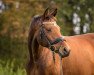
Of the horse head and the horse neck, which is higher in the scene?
the horse head

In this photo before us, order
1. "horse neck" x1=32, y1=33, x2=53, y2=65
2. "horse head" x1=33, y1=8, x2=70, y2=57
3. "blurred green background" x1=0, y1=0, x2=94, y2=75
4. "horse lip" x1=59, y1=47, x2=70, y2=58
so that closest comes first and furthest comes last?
1. "horse lip" x1=59, y1=47, x2=70, y2=58
2. "horse head" x1=33, y1=8, x2=70, y2=57
3. "horse neck" x1=32, y1=33, x2=53, y2=65
4. "blurred green background" x1=0, y1=0, x2=94, y2=75

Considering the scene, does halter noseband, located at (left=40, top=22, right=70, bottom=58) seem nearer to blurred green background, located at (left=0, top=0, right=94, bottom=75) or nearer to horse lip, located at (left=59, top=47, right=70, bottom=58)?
horse lip, located at (left=59, top=47, right=70, bottom=58)

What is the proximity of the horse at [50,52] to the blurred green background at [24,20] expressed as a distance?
615cm

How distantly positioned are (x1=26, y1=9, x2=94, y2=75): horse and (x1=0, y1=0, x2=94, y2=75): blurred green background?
20.2 feet

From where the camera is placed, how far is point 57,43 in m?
8.66

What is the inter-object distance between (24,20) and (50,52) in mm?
13423

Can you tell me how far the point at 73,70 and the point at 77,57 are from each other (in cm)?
34

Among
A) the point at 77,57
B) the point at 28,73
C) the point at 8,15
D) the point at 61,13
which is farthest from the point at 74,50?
the point at 61,13

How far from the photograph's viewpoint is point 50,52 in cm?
923

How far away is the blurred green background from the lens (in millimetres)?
19953

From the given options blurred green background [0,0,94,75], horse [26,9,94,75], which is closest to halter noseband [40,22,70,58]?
horse [26,9,94,75]

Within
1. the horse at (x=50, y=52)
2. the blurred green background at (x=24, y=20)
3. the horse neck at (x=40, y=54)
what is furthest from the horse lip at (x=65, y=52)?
the blurred green background at (x=24, y=20)

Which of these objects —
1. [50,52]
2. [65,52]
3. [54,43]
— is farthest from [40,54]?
[65,52]

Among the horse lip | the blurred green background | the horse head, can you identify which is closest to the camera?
the horse lip
